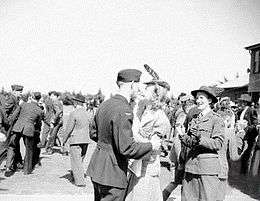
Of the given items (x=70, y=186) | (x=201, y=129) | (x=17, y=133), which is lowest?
(x=70, y=186)

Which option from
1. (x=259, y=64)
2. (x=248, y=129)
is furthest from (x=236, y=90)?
(x=248, y=129)

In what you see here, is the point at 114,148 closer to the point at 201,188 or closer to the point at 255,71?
the point at 201,188

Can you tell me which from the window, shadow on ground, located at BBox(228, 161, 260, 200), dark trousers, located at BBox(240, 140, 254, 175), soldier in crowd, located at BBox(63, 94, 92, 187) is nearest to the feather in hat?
soldier in crowd, located at BBox(63, 94, 92, 187)

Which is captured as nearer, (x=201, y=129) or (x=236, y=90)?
(x=201, y=129)

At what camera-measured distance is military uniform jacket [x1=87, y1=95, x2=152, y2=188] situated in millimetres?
3373

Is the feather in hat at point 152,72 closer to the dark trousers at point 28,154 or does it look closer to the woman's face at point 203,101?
the woman's face at point 203,101

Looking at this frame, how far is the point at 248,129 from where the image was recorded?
8547 mm

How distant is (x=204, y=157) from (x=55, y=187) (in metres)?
3.54

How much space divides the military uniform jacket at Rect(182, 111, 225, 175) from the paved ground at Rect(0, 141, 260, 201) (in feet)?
6.16

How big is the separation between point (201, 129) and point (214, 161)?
435 mm

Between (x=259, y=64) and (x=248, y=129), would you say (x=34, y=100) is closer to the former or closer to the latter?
(x=248, y=129)

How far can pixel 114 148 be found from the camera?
3.53 m

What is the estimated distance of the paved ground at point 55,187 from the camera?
623cm

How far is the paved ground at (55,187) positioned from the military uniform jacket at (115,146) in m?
2.84
